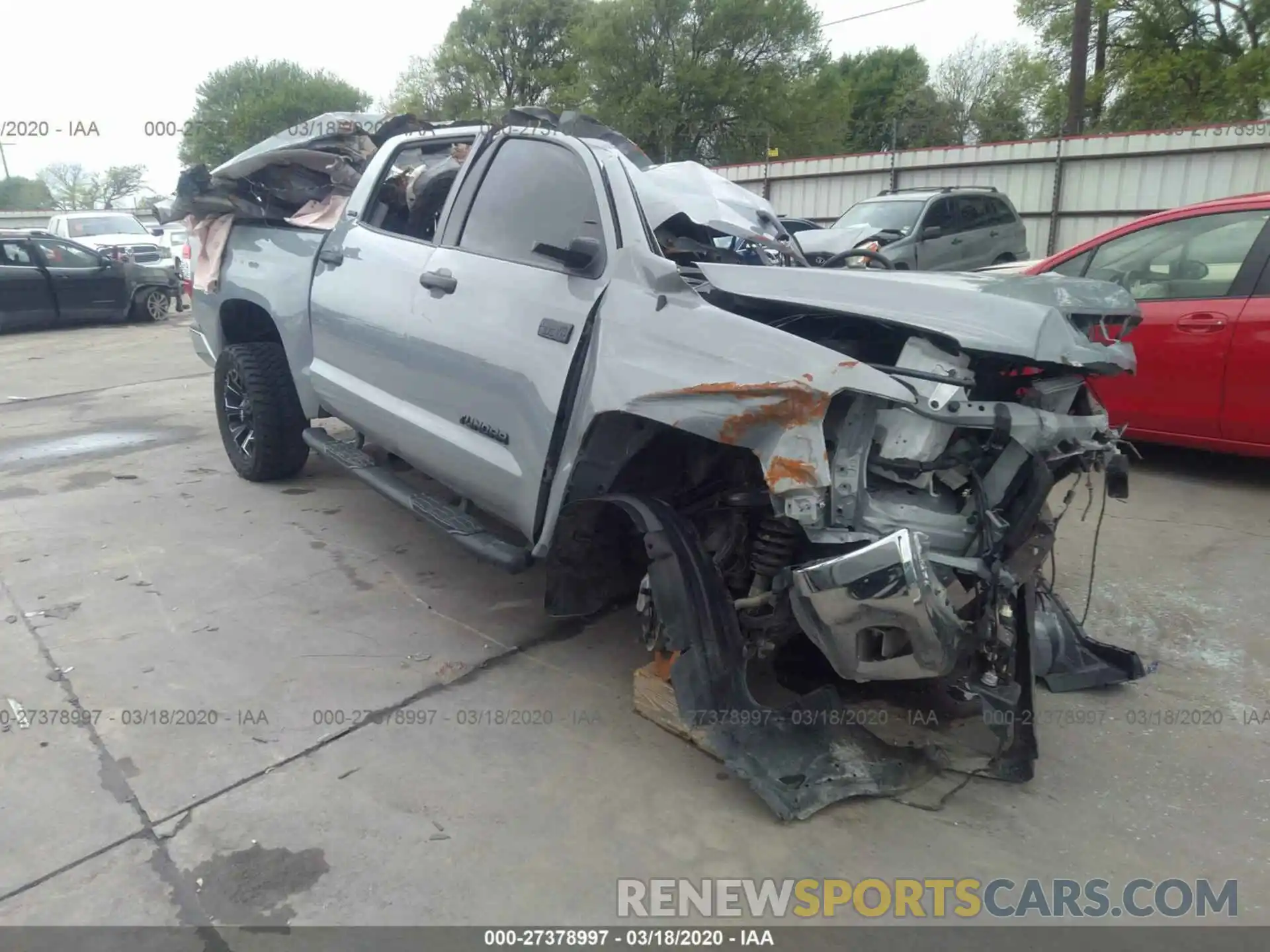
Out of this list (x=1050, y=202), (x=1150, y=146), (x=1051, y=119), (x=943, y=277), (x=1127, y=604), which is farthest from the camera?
(x=1051, y=119)

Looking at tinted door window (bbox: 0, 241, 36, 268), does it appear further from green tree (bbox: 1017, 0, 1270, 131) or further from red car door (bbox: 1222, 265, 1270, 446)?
green tree (bbox: 1017, 0, 1270, 131)

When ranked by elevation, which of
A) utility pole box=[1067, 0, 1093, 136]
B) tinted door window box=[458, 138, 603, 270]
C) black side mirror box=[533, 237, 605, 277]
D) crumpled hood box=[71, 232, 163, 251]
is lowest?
crumpled hood box=[71, 232, 163, 251]

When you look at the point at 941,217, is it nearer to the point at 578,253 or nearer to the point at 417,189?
the point at 417,189

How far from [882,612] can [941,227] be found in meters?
10.1

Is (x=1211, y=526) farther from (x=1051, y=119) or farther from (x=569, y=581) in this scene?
(x=1051, y=119)

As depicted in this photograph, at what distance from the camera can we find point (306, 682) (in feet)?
11.2

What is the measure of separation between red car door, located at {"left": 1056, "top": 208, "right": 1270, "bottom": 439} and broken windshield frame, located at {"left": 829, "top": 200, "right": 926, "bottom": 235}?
5598mm

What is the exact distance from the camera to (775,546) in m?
2.85

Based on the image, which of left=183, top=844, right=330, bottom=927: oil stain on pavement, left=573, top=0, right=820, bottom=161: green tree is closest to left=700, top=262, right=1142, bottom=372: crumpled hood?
left=183, top=844, right=330, bottom=927: oil stain on pavement

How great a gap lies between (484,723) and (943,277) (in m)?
2.17

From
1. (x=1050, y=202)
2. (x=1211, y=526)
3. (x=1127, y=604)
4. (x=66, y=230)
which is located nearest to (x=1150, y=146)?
(x=1050, y=202)

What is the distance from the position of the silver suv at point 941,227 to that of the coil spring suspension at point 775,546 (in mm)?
7940

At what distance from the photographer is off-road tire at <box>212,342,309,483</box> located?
527cm

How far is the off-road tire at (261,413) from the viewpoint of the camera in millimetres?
5273
